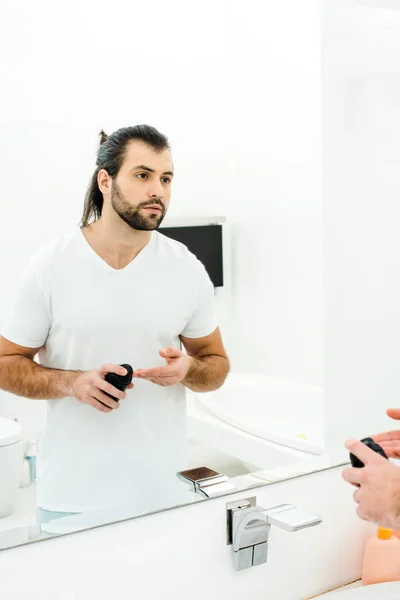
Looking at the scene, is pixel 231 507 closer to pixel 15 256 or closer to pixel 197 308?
pixel 197 308

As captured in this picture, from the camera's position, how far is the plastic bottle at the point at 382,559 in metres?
1.40

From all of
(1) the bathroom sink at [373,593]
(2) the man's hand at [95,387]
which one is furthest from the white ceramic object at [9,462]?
(1) the bathroom sink at [373,593]

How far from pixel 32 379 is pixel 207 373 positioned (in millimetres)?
339

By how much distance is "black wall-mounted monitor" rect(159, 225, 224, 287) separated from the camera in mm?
1285

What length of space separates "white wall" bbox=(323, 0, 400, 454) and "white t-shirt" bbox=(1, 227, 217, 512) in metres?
0.38

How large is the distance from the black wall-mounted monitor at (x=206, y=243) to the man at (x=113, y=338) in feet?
0.05

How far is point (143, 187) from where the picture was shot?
4.04ft

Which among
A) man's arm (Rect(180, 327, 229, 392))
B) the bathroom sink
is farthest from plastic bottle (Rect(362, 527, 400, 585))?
man's arm (Rect(180, 327, 229, 392))

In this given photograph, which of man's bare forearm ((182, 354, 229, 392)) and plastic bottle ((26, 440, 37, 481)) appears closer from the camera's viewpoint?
plastic bottle ((26, 440, 37, 481))

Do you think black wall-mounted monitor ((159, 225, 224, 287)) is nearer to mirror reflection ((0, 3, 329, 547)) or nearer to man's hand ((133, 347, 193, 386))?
mirror reflection ((0, 3, 329, 547))

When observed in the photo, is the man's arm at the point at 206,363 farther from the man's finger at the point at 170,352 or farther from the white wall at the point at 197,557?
the white wall at the point at 197,557

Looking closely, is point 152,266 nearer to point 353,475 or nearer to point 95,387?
point 95,387

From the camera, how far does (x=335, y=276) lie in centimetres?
155

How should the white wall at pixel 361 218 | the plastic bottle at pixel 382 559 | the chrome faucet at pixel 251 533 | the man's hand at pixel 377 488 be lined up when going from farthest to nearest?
1. the white wall at pixel 361 218
2. the plastic bottle at pixel 382 559
3. the chrome faucet at pixel 251 533
4. the man's hand at pixel 377 488
